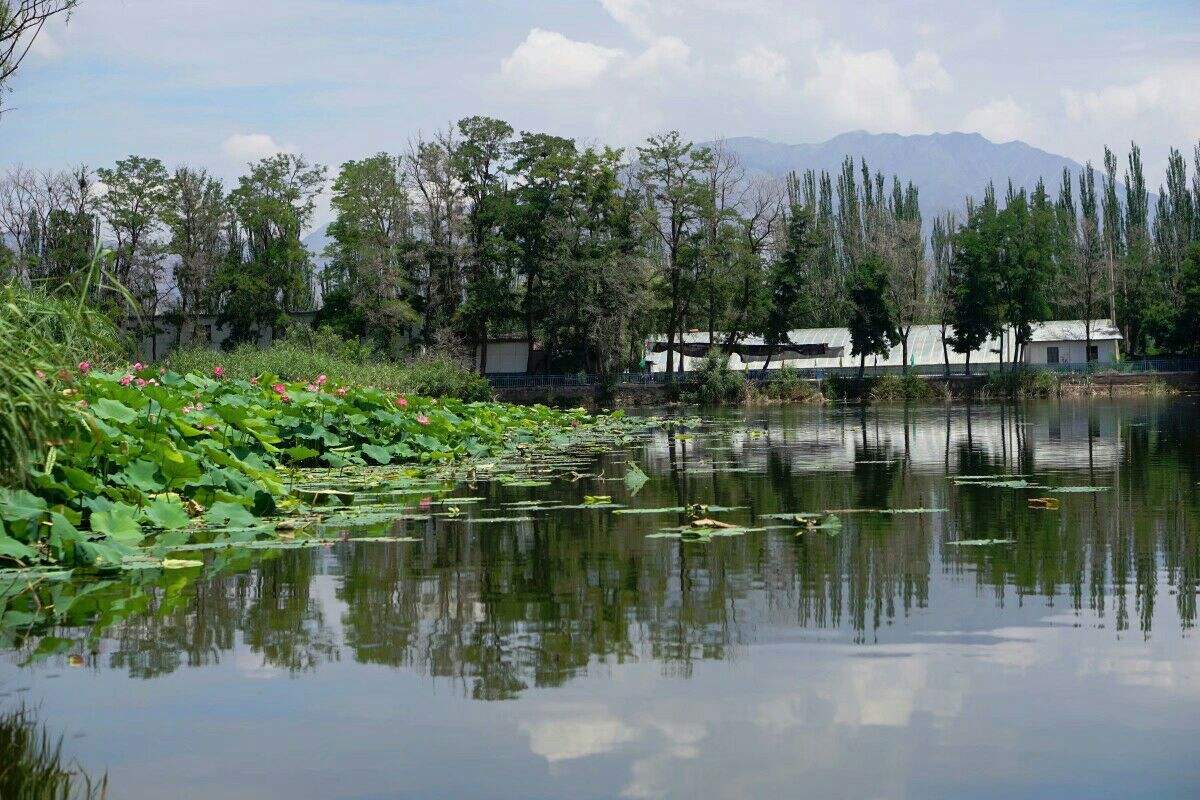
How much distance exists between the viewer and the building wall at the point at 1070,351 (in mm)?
75000

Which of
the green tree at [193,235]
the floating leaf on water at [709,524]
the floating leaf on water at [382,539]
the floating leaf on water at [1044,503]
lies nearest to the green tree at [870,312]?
the green tree at [193,235]

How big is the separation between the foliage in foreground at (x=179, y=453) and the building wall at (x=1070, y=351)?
62.0 m

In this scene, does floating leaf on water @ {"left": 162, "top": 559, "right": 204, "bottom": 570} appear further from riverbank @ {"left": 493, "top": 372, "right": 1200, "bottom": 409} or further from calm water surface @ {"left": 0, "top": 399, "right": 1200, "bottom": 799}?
riverbank @ {"left": 493, "top": 372, "right": 1200, "bottom": 409}

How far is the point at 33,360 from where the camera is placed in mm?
6500

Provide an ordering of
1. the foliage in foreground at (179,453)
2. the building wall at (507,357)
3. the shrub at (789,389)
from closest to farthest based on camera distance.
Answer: the foliage in foreground at (179,453) → the shrub at (789,389) → the building wall at (507,357)

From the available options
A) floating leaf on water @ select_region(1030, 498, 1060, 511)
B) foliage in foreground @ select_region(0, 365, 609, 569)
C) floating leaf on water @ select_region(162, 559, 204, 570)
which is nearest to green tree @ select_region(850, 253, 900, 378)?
foliage in foreground @ select_region(0, 365, 609, 569)

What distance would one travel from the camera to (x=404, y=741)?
4688 mm

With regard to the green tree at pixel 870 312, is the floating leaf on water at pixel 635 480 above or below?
below

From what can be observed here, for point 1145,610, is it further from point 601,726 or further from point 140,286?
point 140,286

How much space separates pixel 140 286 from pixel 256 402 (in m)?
57.7

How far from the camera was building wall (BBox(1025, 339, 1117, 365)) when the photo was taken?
75000 millimetres

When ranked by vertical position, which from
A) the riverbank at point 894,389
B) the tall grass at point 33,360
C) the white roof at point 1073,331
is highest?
the white roof at point 1073,331

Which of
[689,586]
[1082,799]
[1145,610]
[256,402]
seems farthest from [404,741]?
[256,402]

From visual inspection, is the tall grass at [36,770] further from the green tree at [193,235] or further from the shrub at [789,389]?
the green tree at [193,235]
